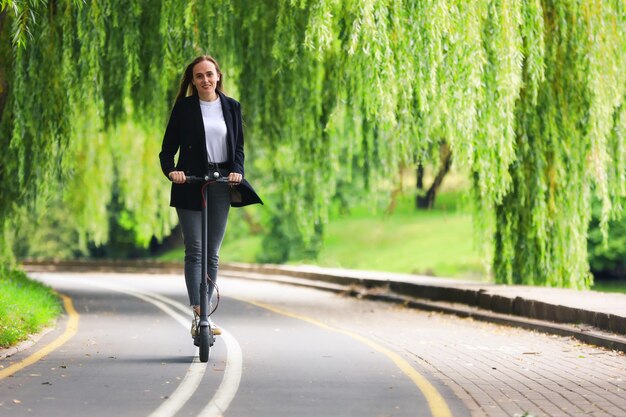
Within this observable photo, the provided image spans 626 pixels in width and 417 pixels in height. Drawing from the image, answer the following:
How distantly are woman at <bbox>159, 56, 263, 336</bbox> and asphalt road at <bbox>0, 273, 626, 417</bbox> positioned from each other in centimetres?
101

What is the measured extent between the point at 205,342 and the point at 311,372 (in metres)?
0.93

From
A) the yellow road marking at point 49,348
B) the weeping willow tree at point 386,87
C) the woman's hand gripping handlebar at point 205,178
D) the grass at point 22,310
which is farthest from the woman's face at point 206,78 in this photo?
the grass at point 22,310

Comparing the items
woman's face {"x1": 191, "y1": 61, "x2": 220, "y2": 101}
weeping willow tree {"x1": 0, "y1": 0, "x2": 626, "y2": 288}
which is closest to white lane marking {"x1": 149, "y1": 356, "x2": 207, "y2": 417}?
woman's face {"x1": 191, "y1": 61, "x2": 220, "y2": 101}

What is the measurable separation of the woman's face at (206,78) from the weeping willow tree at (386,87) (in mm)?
2058

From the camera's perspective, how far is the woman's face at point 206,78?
937 centimetres

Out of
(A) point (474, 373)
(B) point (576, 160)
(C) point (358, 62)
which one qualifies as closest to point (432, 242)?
(B) point (576, 160)

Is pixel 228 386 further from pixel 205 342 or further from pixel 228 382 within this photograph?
pixel 205 342

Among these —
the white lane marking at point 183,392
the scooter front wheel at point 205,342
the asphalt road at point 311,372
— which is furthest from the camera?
the scooter front wheel at point 205,342

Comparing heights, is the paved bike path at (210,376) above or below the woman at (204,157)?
below

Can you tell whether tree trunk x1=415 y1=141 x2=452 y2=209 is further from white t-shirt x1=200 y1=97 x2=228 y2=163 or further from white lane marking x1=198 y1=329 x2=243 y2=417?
white t-shirt x1=200 y1=97 x2=228 y2=163

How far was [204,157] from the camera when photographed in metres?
9.34

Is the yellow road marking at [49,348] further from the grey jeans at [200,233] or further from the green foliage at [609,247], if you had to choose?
the green foliage at [609,247]

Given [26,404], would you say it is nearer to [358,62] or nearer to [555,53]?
[358,62]

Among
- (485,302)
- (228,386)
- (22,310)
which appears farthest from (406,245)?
(228,386)
